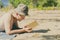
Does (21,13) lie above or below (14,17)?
above

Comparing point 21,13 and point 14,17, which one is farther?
point 14,17

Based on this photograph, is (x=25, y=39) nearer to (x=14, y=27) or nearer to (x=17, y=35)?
(x=17, y=35)

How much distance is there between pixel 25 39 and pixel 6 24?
0.59 metres

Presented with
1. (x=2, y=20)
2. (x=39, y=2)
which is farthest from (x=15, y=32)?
(x=39, y=2)

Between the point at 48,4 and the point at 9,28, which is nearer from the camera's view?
the point at 9,28

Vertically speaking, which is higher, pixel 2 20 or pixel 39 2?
pixel 2 20

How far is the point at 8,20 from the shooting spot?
14.1ft

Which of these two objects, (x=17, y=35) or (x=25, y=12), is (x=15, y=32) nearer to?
(x=17, y=35)

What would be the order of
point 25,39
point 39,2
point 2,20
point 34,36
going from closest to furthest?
1. point 25,39
2. point 34,36
3. point 2,20
4. point 39,2

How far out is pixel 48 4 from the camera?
2161cm

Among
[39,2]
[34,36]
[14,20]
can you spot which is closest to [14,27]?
[14,20]

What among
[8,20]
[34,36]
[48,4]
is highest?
[8,20]

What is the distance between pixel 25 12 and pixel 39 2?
1685 cm

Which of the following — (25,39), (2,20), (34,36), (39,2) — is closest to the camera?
(25,39)
